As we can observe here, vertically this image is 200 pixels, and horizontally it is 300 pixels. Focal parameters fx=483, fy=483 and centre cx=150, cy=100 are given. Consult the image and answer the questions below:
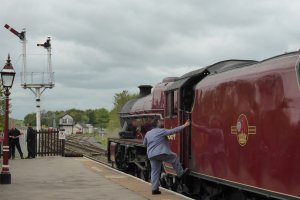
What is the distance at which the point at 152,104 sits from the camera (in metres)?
16.5

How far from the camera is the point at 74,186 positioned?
11969 millimetres

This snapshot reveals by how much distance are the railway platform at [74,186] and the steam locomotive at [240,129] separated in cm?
104

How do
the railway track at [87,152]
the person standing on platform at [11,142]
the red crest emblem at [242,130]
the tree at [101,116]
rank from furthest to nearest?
the tree at [101,116], the railway track at [87,152], the person standing on platform at [11,142], the red crest emblem at [242,130]

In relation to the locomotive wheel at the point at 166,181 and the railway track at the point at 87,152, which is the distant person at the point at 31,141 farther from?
the locomotive wheel at the point at 166,181

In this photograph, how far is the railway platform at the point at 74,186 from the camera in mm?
10158

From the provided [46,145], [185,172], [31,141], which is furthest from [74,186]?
[46,145]

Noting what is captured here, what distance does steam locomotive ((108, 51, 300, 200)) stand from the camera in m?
6.43

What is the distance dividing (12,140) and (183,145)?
12.4m

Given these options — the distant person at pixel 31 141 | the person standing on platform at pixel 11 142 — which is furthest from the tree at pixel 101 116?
the person standing on platform at pixel 11 142

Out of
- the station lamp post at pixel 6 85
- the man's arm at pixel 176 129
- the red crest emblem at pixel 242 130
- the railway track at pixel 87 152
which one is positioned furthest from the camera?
the railway track at pixel 87 152

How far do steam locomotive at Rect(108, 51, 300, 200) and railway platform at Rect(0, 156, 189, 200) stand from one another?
1.04 meters

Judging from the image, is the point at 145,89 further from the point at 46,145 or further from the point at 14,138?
the point at 46,145

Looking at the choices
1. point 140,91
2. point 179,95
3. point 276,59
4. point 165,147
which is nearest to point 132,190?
point 165,147

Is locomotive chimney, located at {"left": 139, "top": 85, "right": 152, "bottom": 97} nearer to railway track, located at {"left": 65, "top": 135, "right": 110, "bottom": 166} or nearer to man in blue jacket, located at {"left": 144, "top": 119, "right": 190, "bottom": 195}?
railway track, located at {"left": 65, "top": 135, "right": 110, "bottom": 166}
